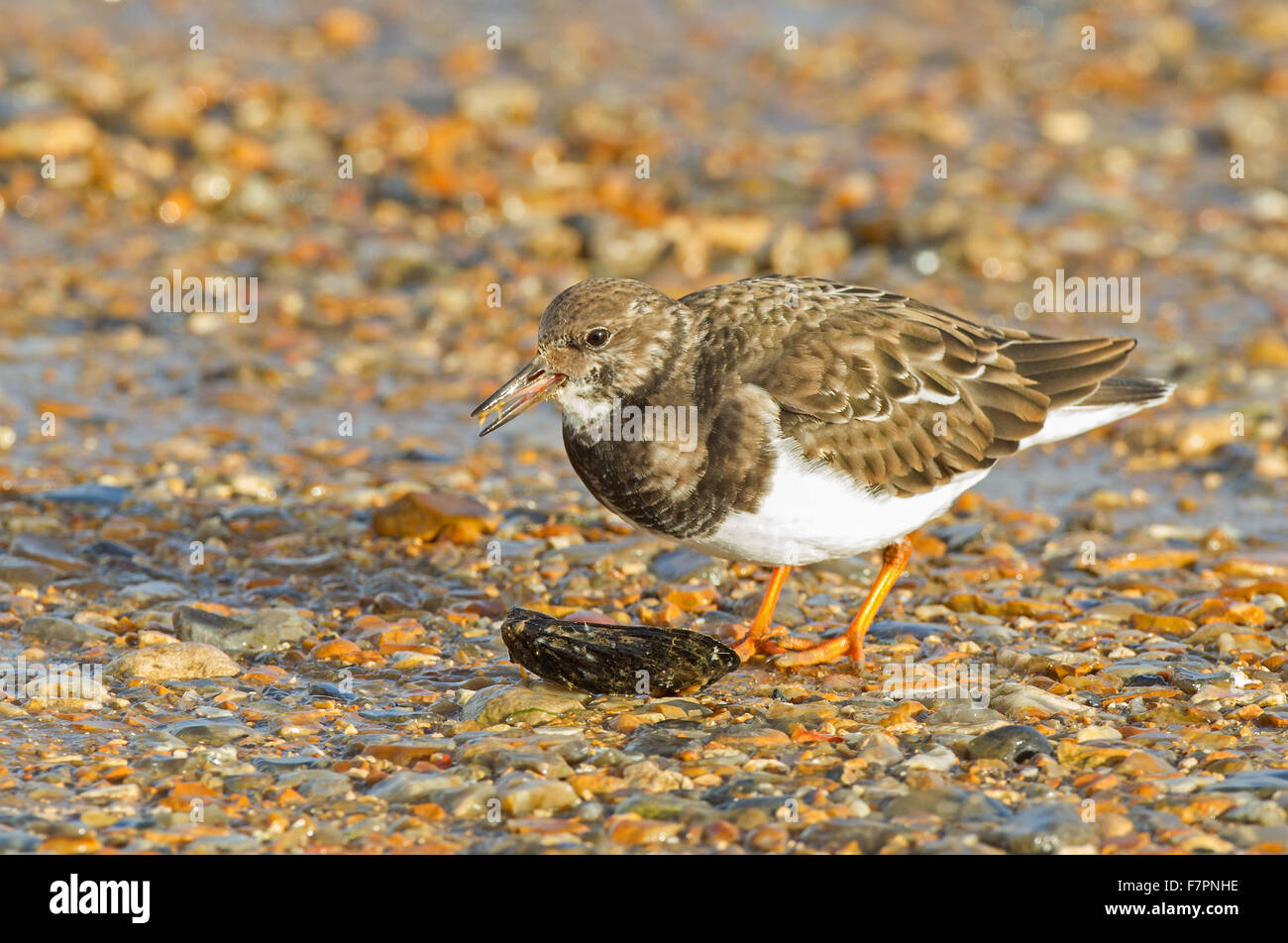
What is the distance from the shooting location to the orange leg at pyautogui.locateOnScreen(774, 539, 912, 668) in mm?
6191

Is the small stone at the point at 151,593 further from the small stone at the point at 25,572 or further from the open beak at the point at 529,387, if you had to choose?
the open beak at the point at 529,387

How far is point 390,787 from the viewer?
195 inches

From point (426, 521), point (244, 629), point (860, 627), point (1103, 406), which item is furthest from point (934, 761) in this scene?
point (426, 521)

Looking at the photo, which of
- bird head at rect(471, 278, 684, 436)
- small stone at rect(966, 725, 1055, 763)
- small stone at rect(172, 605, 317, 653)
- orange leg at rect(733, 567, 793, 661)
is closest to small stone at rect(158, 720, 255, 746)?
small stone at rect(172, 605, 317, 653)

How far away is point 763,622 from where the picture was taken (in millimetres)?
6484

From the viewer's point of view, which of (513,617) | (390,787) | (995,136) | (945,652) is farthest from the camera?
(995,136)

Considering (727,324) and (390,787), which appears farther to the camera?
(727,324)

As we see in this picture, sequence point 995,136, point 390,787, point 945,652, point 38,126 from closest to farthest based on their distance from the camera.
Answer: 1. point 390,787
2. point 945,652
3. point 38,126
4. point 995,136

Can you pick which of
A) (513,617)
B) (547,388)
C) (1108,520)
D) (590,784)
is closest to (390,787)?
(590,784)

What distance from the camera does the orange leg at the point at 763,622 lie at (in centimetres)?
632

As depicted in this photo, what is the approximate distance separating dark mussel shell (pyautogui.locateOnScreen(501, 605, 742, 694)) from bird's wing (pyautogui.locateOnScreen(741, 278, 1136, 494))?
0.89 meters

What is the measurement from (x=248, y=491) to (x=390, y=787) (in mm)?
3166

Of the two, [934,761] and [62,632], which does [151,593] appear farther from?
[934,761]

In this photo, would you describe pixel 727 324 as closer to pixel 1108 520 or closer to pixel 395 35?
pixel 1108 520
